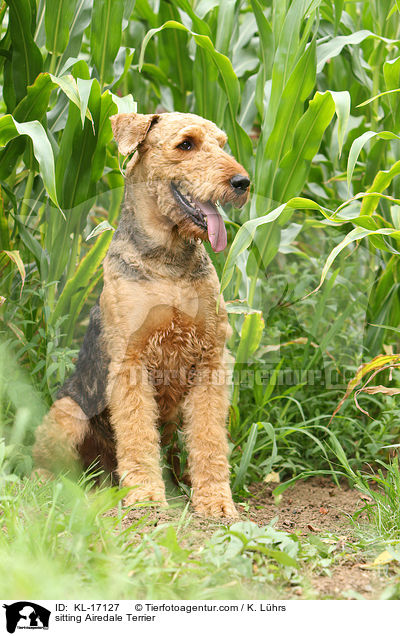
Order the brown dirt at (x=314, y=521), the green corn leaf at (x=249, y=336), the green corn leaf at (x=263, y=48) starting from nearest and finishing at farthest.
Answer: the brown dirt at (x=314, y=521) < the green corn leaf at (x=249, y=336) < the green corn leaf at (x=263, y=48)

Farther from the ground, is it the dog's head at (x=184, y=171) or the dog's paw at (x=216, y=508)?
the dog's head at (x=184, y=171)

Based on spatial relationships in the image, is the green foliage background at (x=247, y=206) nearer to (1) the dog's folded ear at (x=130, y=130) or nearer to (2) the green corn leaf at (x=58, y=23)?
(2) the green corn leaf at (x=58, y=23)

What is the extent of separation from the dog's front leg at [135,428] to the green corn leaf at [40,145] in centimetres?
82

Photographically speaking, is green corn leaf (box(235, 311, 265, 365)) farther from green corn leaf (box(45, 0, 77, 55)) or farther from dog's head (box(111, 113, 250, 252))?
green corn leaf (box(45, 0, 77, 55))

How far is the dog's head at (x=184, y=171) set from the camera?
101 inches

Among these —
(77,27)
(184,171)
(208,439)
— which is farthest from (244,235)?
(77,27)

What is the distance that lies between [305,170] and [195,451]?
1.62 m

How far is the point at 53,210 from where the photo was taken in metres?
3.41

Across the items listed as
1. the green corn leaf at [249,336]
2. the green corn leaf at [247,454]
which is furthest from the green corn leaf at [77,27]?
the green corn leaf at [247,454]

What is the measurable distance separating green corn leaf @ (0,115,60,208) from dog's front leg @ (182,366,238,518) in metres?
1.06
